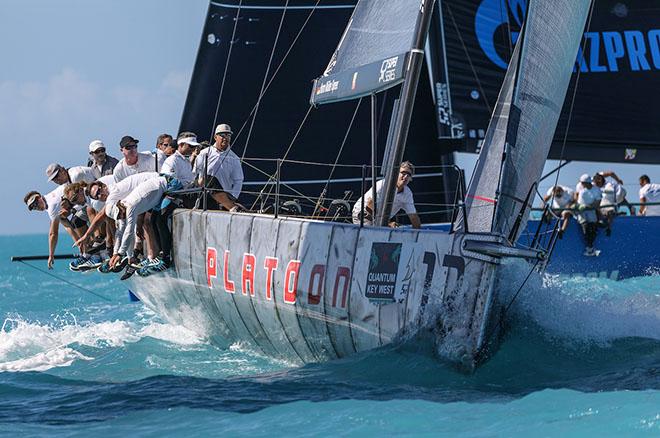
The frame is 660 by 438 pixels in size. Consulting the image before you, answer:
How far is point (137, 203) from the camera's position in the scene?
1048 centimetres

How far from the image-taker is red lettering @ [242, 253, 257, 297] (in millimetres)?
9667

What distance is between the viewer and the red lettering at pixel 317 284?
8812mm

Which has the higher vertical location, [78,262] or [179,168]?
[179,168]

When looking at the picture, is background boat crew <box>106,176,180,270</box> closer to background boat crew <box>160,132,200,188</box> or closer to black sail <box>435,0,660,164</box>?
background boat crew <box>160,132,200,188</box>

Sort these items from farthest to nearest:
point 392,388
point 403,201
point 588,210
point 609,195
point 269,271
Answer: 1. point 609,195
2. point 588,210
3. point 403,201
4. point 269,271
5. point 392,388

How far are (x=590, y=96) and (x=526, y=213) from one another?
330 inches

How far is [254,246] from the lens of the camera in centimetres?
963

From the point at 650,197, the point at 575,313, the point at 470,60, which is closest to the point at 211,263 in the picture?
the point at 575,313

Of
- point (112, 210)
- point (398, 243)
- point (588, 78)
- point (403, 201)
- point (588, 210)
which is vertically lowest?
point (398, 243)

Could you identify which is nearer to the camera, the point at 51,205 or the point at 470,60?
the point at 51,205

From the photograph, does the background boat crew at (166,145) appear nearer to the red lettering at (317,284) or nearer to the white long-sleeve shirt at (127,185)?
the white long-sleeve shirt at (127,185)

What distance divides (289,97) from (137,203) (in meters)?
5.82

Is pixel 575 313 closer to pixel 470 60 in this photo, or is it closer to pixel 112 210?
pixel 112 210

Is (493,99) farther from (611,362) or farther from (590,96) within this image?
(611,362)
